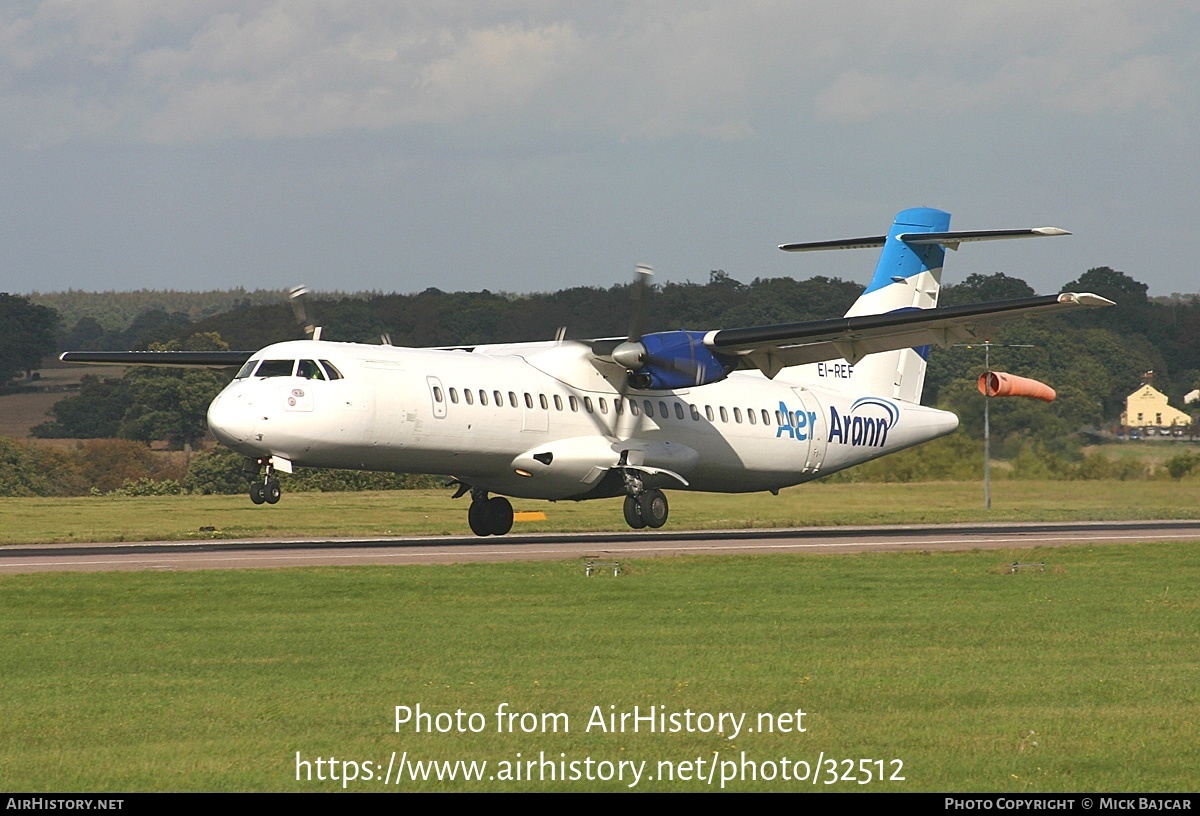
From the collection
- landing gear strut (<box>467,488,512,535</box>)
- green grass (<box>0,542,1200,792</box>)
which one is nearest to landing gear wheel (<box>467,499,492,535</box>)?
landing gear strut (<box>467,488,512,535</box>)

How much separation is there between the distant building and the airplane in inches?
694

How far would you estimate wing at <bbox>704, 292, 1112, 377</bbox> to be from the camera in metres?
25.3

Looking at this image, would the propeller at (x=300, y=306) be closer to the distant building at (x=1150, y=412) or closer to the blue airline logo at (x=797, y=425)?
the blue airline logo at (x=797, y=425)

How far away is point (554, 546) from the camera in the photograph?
24.5 metres

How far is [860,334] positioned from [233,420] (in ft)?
36.4

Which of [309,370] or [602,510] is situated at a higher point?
[309,370]

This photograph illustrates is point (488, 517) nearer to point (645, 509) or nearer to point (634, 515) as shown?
point (634, 515)

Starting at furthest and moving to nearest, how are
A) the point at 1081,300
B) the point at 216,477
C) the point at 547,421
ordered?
the point at 216,477
the point at 547,421
the point at 1081,300

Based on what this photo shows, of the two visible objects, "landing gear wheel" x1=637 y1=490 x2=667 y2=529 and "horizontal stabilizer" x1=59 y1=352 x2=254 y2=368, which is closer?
"landing gear wheel" x1=637 y1=490 x2=667 y2=529

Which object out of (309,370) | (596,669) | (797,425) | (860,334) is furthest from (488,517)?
(596,669)

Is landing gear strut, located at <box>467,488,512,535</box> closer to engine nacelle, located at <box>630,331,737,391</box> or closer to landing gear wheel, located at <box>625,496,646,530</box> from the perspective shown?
landing gear wheel, located at <box>625,496,646,530</box>

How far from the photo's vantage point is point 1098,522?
3269cm

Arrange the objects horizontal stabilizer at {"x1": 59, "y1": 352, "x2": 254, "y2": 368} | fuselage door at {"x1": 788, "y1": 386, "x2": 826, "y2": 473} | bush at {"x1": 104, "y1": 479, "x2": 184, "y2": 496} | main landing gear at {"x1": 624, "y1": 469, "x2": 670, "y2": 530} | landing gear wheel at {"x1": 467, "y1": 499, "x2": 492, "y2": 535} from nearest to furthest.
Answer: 1. main landing gear at {"x1": 624, "y1": 469, "x2": 670, "y2": 530}
2. landing gear wheel at {"x1": 467, "y1": 499, "x2": 492, "y2": 535}
3. horizontal stabilizer at {"x1": 59, "y1": 352, "x2": 254, "y2": 368}
4. fuselage door at {"x1": 788, "y1": 386, "x2": 826, "y2": 473}
5. bush at {"x1": 104, "y1": 479, "x2": 184, "y2": 496}

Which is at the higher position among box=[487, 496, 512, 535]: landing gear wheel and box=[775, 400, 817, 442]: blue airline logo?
box=[775, 400, 817, 442]: blue airline logo
